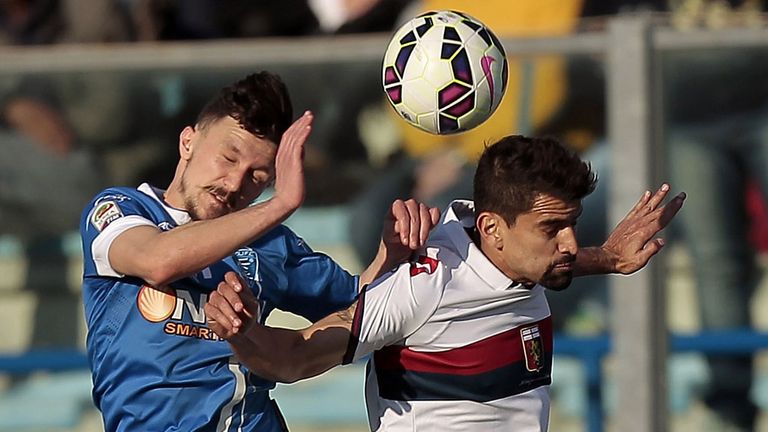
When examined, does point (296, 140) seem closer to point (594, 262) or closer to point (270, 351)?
point (270, 351)

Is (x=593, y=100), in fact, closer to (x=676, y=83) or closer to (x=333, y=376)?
(x=676, y=83)

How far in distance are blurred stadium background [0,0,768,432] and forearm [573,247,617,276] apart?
3.26m

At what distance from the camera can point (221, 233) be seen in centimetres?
400

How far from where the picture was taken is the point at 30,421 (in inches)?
320

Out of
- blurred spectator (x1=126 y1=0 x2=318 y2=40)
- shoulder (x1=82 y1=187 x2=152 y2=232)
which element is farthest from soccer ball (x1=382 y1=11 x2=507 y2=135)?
blurred spectator (x1=126 y1=0 x2=318 y2=40)

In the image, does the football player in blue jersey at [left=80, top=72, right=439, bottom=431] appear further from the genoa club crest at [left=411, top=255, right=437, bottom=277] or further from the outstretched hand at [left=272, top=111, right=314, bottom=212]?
the outstretched hand at [left=272, top=111, right=314, bottom=212]

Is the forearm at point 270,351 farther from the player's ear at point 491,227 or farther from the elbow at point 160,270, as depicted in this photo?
the player's ear at point 491,227

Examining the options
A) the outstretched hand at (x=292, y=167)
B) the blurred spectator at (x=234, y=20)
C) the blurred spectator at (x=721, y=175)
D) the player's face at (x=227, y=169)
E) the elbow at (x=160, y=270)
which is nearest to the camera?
the outstretched hand at (x=292, y=167)

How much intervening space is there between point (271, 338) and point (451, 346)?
1.95 feet

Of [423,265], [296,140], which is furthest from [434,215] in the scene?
[296,140]

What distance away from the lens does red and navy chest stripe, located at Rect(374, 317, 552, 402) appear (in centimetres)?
430

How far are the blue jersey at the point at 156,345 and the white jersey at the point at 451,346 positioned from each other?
0.51m

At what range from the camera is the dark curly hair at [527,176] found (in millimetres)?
4219

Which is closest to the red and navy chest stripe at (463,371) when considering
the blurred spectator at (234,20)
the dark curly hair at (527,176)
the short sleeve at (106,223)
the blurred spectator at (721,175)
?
the dark curly hair at (527,176)
